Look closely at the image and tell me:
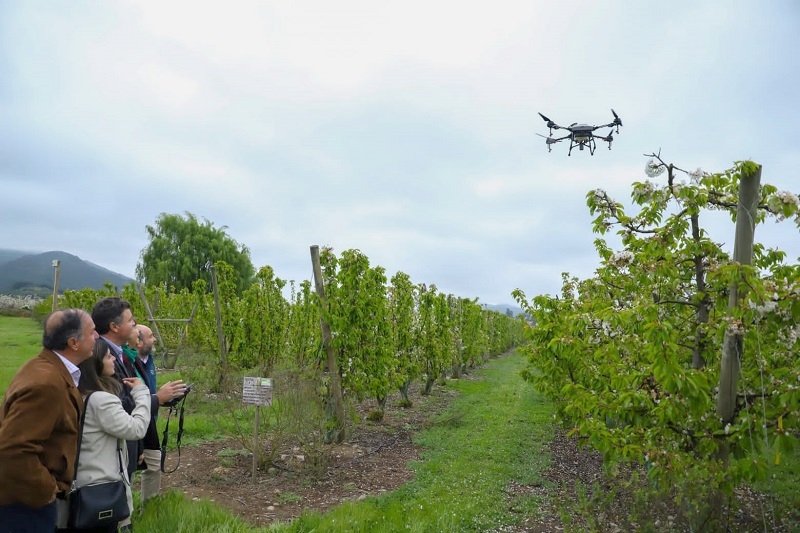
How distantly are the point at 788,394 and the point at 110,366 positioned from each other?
161 inches

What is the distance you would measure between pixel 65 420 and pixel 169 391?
94 cm

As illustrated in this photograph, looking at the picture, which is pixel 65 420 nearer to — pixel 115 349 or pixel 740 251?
pixel 115 349

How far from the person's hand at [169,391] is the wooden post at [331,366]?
3.27 metres

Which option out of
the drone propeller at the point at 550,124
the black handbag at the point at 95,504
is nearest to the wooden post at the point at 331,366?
the black handbag at the point at 95,504

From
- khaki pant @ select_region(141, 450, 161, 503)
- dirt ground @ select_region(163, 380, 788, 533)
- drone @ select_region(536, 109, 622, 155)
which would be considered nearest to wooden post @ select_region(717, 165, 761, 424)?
dirt ground @ select_region(163, 380, 788, 533)

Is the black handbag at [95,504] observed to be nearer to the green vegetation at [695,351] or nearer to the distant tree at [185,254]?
the green vegetation at [695,351]

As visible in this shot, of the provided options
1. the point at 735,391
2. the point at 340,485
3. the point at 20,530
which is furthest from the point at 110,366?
the point at 735,391

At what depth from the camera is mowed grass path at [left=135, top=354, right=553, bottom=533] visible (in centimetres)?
398

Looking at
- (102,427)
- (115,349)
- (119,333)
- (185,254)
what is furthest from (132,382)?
(185,254)

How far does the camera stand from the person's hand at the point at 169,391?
11.2ft

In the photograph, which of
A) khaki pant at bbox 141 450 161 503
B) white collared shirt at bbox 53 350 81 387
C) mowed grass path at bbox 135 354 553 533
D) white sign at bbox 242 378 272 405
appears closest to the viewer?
white collared shirt at bbox 53 350 81 387

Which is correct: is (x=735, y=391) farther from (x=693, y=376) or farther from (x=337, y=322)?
(x=337, y=322)

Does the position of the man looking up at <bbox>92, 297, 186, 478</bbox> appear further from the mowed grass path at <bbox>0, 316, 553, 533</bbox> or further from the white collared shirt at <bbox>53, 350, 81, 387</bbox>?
the mowed grass path at <bbox>0, 316, 553, 533</bbox>

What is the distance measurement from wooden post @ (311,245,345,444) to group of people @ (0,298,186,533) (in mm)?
3476
